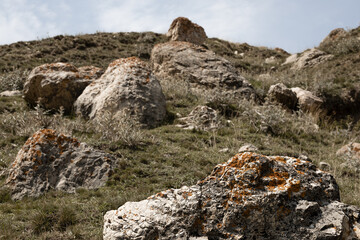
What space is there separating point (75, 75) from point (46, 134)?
5.31 meters

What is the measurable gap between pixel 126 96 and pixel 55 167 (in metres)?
3.58

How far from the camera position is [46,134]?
19.5 ft

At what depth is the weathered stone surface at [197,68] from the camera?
12.4 m

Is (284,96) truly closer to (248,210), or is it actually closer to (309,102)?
(309,102)

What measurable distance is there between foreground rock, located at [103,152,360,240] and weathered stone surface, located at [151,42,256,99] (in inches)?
325

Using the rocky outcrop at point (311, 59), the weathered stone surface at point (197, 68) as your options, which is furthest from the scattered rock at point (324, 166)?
the rocky outcrop at point (311, 59)

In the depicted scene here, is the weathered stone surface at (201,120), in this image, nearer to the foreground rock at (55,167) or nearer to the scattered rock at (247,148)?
the scattered rock at (247,148)

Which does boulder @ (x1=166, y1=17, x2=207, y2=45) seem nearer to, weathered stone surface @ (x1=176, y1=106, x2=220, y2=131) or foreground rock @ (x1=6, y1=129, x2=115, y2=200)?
weathered stone surface @ (x1=176, y1=106, x2=220, y2=131)

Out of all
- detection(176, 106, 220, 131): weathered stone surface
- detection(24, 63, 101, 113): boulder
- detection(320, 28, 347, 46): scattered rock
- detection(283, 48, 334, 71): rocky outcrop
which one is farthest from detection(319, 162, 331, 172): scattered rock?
detection(320, 28, 347, 46): scattered rock

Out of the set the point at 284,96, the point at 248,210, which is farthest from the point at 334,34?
the point at 248,210

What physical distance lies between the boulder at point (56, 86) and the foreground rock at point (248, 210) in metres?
7.66

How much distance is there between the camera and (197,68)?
13.1 m

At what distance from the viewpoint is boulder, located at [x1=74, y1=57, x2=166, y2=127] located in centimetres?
871

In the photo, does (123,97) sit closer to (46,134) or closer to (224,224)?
(46,134)
